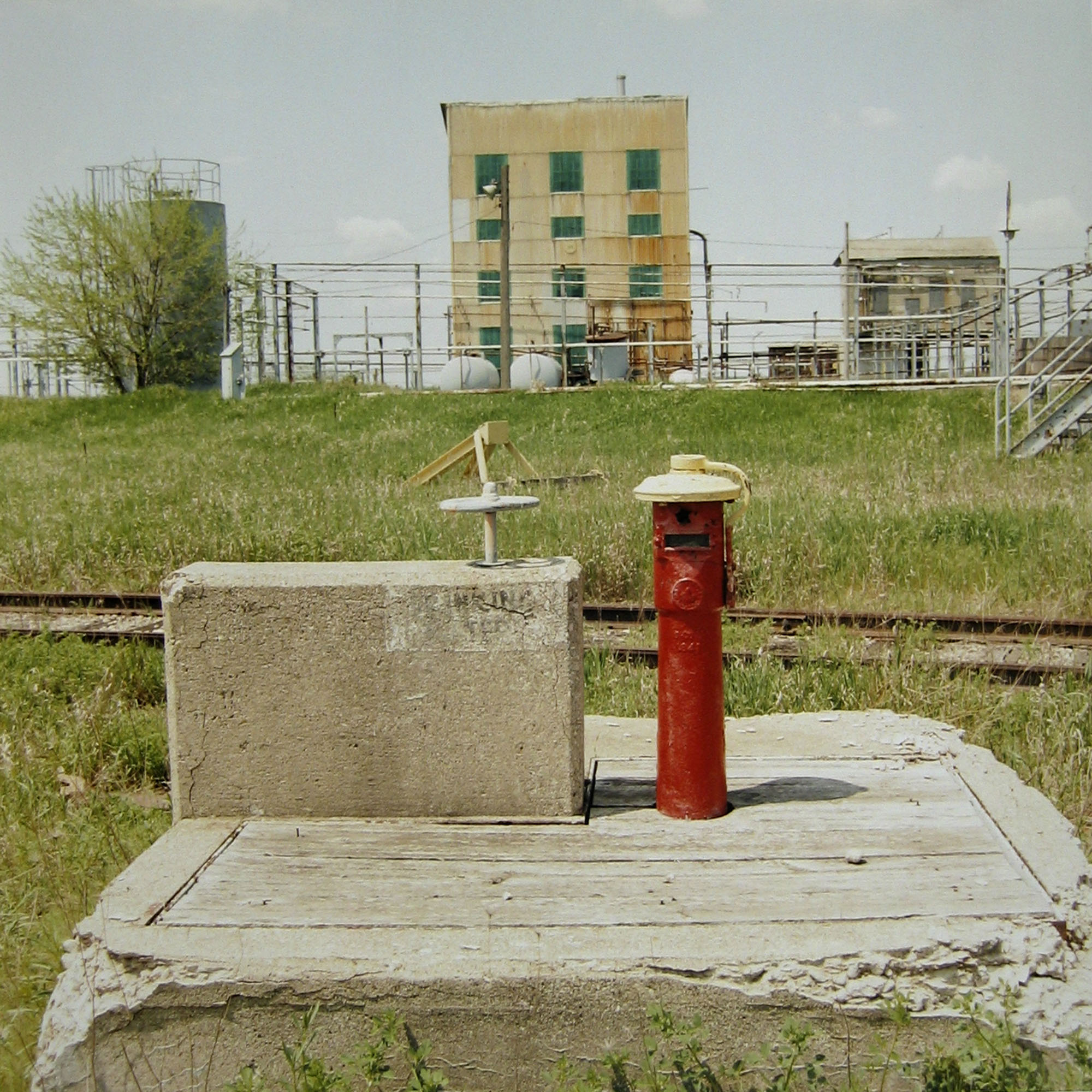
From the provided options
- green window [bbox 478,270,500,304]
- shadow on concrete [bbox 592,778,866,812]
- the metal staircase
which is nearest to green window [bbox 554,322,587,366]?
green window [bbox 478,270,500,304]

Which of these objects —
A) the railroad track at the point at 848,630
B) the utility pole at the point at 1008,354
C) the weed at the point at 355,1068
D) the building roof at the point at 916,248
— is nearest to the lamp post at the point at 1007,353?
the utility pole at the point at 1008,354

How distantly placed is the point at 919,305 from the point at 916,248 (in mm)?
4727

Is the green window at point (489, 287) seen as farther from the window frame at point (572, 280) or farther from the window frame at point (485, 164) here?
the window frame at point (485, 164)

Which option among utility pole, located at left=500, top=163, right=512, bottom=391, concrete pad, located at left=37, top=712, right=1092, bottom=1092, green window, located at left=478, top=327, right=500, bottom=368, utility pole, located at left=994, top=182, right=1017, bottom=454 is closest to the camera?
concrete pad, located at left=37, top=712, right=1092, bottom=1092

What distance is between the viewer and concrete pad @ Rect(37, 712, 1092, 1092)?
306 centimetres

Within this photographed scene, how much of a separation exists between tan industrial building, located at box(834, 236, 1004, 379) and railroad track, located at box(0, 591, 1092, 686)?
1798cm

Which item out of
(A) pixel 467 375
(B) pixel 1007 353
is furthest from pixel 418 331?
(B) pixel 1007 353

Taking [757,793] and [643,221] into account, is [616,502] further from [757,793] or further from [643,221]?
[643,221]

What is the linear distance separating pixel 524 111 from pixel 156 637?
35.1m

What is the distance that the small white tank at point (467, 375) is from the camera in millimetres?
31312

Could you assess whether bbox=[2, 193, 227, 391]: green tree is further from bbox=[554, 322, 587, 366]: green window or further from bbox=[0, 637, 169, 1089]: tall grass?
bbox=[0, 637, 169, 1089]: tall grass

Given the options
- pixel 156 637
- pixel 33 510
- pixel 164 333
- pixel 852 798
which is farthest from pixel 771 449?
pixel 164 333

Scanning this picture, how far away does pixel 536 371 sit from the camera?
107ft

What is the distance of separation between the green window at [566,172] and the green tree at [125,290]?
38.5 feet
